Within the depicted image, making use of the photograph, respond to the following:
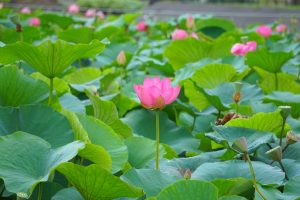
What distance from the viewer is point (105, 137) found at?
3.15ft

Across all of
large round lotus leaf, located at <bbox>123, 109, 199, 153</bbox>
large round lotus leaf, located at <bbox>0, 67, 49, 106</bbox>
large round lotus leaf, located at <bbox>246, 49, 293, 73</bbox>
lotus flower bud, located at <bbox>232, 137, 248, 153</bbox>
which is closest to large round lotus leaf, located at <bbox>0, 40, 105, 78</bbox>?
large round lotus leaf, located at <bbox>0, 67, 49, 106</bbox>

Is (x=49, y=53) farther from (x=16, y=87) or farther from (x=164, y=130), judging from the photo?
(x=164, y=130)

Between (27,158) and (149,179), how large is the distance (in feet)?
0.61

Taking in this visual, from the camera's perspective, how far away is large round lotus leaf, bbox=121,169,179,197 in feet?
2.64

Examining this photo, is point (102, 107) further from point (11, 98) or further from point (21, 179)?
point (21, 179)

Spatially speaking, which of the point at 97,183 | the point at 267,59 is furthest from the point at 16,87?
the point at 267,59

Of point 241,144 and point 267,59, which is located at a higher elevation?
point 241,144

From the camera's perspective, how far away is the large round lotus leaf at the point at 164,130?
1.21 metres

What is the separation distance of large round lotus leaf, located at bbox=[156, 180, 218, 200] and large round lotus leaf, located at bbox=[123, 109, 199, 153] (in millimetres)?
477

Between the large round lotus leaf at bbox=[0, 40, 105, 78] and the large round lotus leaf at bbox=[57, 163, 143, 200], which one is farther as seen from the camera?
the large round lotus leaf at bbox=[0, 40, 105, 78]

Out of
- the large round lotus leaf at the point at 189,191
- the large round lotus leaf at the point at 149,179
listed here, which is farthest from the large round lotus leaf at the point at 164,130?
the large round lotus leaf at the point at 189,191

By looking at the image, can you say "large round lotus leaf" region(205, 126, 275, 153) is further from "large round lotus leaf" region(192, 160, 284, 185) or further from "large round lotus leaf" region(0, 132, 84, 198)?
"large round lotus leaf" region(0, 132, 84, 198)

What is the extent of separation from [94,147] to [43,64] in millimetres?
288

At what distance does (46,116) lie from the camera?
94 cm
